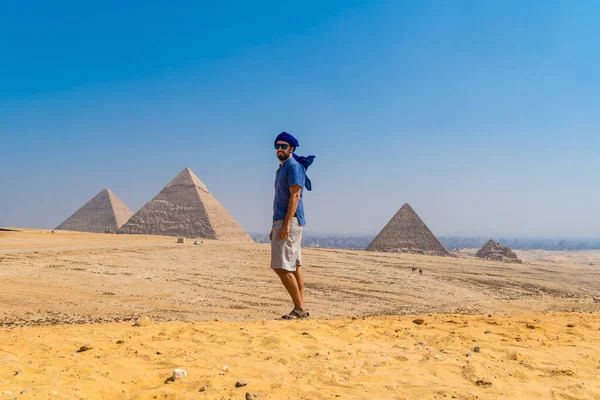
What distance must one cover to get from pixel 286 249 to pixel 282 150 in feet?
4.11

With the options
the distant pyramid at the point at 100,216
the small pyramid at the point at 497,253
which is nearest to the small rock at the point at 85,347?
the small pyramid at the point at 497,253

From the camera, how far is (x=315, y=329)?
4.37 metres

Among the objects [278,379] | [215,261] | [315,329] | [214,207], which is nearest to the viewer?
[278,379]

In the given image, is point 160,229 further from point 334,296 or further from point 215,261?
point 334,296

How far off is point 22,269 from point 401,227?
26.4m

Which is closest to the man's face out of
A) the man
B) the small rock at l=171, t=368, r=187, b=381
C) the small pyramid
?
the man

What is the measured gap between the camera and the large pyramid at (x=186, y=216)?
1636 inches

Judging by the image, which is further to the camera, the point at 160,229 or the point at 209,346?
the point at 160,229

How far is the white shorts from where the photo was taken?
5.10 meters

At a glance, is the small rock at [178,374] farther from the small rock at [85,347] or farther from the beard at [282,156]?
the beard at [282,156]

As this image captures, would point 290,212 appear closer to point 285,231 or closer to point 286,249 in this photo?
point 285,231

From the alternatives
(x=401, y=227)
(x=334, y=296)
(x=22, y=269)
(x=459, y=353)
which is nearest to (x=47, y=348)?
(x=459, y=353)

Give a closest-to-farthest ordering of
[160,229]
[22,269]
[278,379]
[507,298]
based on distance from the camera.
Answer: [278,379], [22,269], [507,298], [160,229]

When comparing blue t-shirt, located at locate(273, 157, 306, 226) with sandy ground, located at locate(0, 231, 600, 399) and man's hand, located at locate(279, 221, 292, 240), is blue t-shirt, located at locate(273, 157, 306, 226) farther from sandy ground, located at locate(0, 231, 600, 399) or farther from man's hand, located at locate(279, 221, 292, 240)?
sandy ground, located at locate(0, 231, 600, 399)
